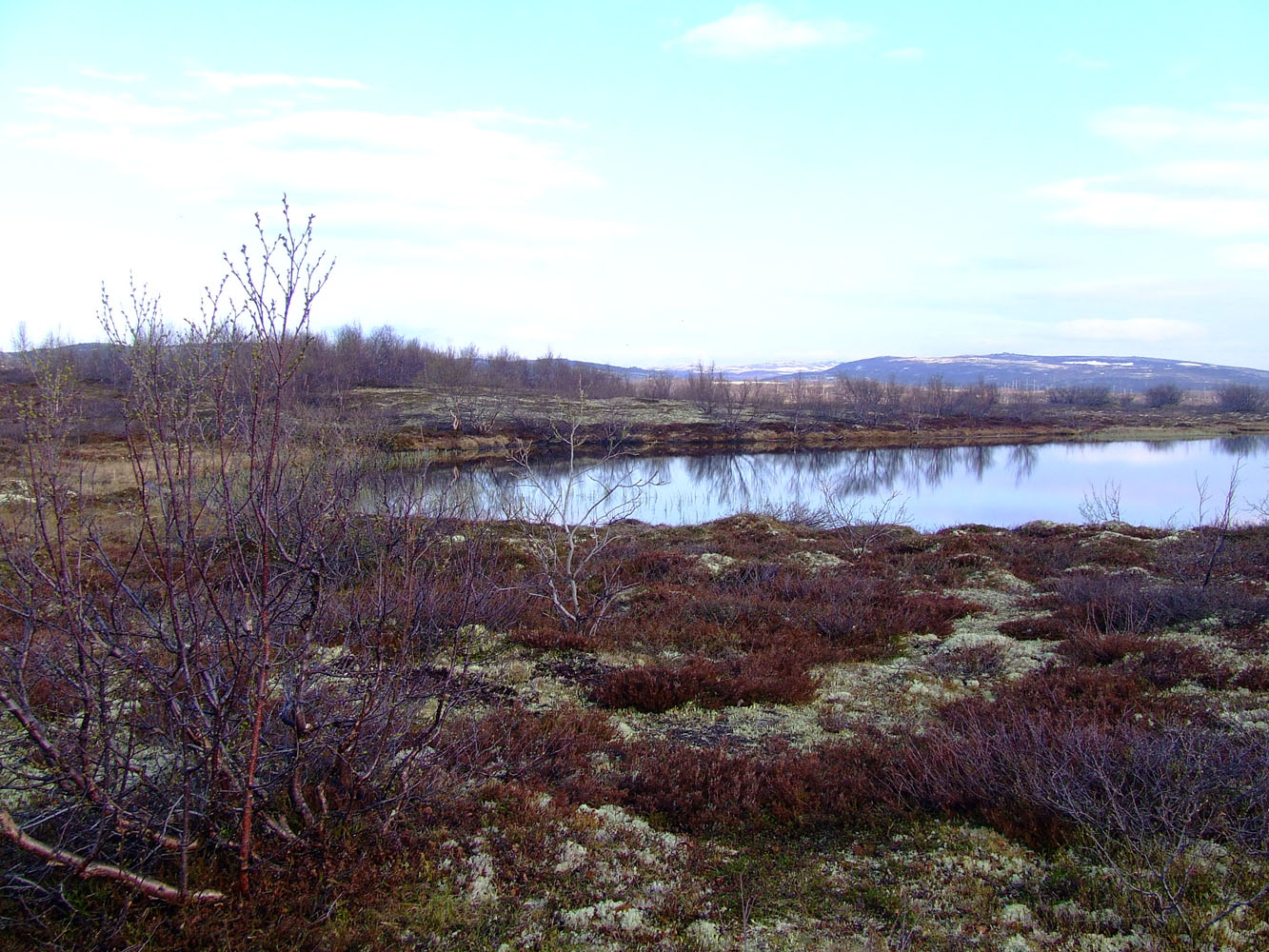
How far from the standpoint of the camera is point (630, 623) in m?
8.70

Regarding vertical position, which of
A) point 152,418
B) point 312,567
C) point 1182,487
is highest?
point 152,418

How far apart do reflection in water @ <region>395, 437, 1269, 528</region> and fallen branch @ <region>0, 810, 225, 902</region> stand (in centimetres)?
1316

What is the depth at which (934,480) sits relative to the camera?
105 ft

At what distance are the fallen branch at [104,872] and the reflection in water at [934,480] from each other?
43.2ft

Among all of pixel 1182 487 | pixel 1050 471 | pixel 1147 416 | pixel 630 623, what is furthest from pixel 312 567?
pixel 1147 416

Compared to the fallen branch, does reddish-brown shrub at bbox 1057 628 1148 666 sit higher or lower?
lower

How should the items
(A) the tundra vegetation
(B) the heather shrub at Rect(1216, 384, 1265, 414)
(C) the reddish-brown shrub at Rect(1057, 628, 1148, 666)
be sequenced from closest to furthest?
(A) the tundra vegetation → (C) the reddish-brown shrub at Rect(1057, 628, 1148, 666) → (B) the heather shrub at Rect(1216, 384, 1265, 414)

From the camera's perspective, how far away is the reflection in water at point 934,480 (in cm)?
2352

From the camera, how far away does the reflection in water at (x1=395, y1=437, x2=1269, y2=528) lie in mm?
23516

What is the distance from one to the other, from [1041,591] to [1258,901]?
7.83 meters

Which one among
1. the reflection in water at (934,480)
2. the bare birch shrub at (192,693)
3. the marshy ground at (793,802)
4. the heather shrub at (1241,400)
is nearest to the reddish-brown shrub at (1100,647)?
the marshy ground at (793,802)

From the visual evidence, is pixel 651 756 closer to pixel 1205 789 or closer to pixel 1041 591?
pixel 1205 789

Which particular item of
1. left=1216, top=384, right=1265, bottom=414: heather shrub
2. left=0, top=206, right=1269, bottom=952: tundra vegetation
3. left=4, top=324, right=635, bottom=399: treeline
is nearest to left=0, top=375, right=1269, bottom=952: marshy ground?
left=0, top=206, right=1269, bottom=952: tundra vegetation

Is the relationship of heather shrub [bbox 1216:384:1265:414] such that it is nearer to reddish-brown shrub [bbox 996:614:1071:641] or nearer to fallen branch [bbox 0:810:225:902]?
reddish-brown shrub [bbox 996:614:1071:641]
